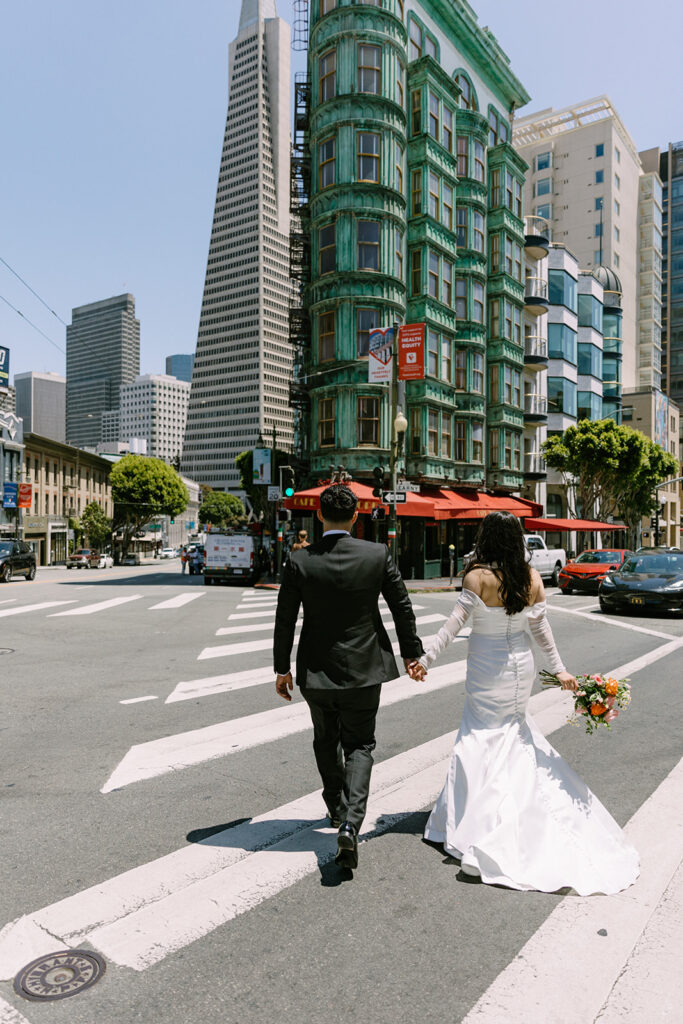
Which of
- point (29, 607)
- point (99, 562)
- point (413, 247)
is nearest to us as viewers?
point (29, 607)

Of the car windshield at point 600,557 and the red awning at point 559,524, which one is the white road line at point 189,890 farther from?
the red awning at point 559,524

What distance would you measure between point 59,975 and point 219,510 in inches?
5024

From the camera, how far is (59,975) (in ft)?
9.90

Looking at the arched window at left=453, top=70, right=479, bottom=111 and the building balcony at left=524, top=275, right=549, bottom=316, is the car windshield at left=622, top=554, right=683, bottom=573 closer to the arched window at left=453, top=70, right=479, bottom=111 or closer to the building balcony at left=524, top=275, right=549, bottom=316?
the arched window at left=453, top=70, right=479, bottom=111

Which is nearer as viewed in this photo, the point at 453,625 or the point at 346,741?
the point at 346,741

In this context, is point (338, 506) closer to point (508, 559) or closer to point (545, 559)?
point (508, 559)

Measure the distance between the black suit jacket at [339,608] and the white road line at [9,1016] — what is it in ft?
6.40

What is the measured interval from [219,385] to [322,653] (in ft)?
599

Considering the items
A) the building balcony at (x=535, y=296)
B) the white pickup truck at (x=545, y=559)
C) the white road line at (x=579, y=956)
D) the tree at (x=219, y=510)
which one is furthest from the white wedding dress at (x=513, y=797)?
the tree at (x=219, y=510)

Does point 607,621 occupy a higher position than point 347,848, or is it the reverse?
point 347,848

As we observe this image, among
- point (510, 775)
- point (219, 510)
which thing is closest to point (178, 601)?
point (510, 775)

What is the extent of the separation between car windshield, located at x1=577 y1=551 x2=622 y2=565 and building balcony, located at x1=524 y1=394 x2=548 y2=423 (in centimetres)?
1951

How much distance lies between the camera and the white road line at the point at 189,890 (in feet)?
10.7

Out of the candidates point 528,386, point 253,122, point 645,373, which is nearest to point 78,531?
point 528,386
